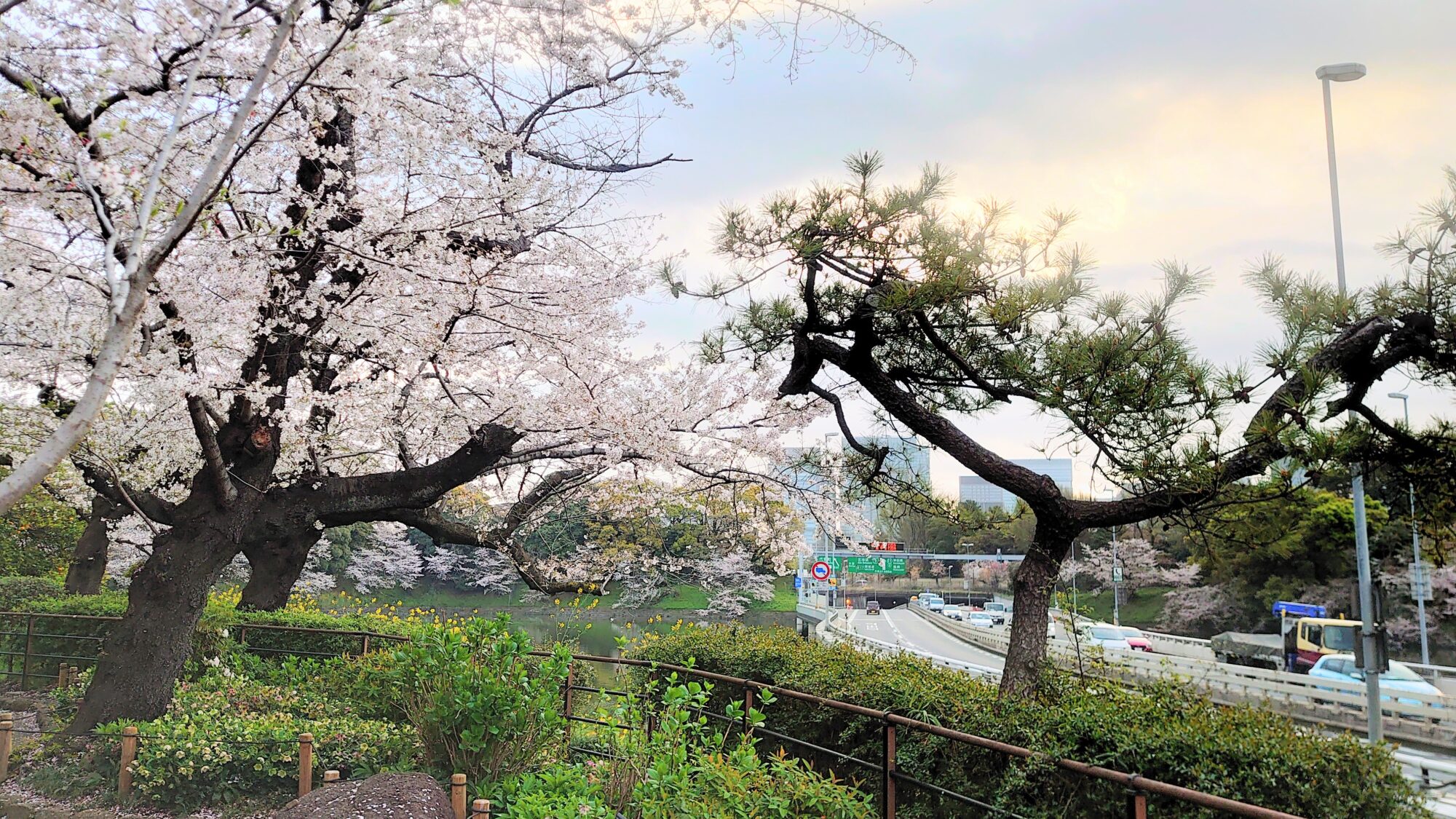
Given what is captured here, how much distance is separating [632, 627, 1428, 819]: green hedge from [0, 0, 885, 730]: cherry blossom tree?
3.58 meters

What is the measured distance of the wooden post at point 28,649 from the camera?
1040cm

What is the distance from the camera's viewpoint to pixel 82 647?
10531mm

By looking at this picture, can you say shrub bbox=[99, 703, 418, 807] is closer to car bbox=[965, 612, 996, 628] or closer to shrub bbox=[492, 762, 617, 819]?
shrub bbox=[492, 762, 617, 819]

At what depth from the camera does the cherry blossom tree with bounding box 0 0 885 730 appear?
200 inches

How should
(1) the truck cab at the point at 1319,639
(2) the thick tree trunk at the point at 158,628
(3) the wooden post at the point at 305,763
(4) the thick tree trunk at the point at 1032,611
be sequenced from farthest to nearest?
(1) the truck cab at the point at 1319,639
(2) the thick tree trunk at the point at 158,628
(3) the wooden post at the point at 305,763
(4) the thick tree trunk at the point at 1032,611

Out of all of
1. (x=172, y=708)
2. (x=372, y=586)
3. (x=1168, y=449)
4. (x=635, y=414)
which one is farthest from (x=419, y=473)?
(x=372, y=586)

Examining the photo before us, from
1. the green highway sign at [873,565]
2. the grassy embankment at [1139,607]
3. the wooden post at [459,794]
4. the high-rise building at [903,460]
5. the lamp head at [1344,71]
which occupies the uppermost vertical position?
the lamp head at [1344,71]

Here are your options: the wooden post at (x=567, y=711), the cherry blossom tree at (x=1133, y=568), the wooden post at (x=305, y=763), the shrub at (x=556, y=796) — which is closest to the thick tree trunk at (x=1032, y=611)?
the shrub at (x=556, y=796)

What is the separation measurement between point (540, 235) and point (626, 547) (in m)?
11.1

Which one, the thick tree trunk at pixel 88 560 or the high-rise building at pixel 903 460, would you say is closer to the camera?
the high-rise building at pixel 903 460

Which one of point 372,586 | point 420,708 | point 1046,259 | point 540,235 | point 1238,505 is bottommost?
point 372,586

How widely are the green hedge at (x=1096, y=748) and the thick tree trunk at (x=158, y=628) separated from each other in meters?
5.15

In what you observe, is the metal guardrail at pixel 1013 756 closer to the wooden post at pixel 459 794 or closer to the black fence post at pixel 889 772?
the black fence post at pixel 889 772

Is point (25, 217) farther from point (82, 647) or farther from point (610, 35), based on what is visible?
point (82, 647)
